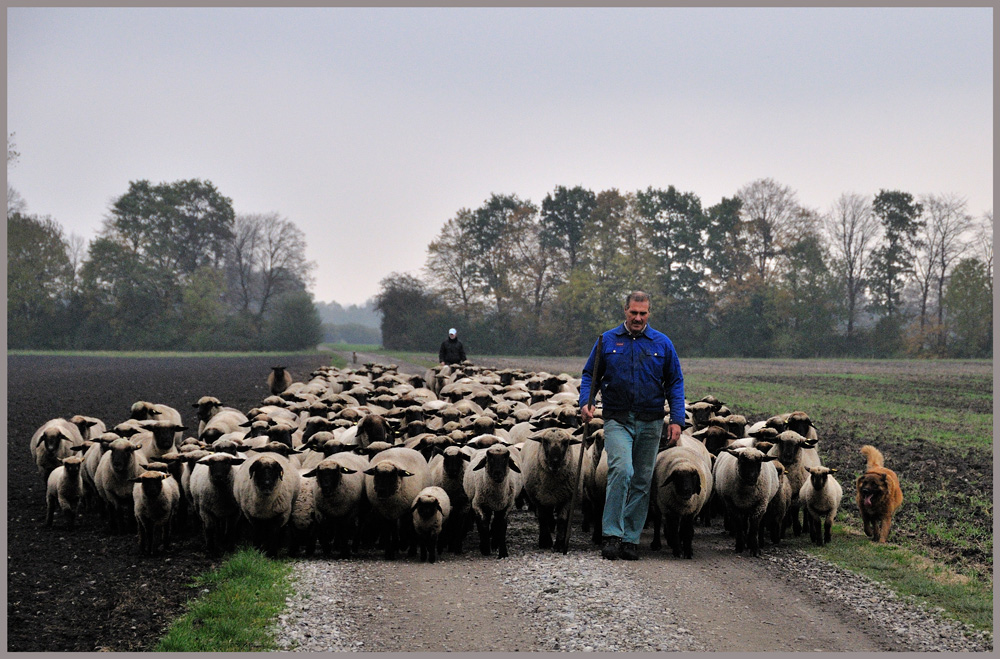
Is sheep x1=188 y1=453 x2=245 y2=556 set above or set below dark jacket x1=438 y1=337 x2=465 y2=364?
below

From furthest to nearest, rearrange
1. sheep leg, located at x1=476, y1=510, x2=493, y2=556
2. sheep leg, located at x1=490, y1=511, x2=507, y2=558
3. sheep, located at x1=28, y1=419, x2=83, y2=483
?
sheep, located at x1=28, y1=419, x2=83, y2=483
sheep leg, located at x1=476, y1=510, x2=493, y2=556
sheep leg, located at x1=490, y1=511, x2=507, y2=558

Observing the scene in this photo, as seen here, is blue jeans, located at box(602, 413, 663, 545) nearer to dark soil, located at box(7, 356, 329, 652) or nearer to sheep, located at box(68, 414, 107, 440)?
dark soil, located at box(7, 356, 329, 652)

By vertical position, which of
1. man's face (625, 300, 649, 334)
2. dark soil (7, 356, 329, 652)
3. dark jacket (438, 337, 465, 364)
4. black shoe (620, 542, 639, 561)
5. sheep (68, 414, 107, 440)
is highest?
man's face (625, 300, 649, 334)

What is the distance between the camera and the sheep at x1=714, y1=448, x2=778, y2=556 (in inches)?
371

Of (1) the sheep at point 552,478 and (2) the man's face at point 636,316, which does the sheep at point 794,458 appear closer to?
(1) the sheep at point 552,478

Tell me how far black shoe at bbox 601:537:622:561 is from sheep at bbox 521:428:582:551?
0.65m

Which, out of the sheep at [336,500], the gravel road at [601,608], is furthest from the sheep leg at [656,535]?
the sheep at [336,500]

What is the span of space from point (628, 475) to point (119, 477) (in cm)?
665

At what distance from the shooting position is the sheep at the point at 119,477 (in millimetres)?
10602

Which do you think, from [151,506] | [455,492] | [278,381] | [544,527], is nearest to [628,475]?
[544,527]

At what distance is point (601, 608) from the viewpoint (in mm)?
7164

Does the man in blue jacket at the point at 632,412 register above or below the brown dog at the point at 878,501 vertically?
above

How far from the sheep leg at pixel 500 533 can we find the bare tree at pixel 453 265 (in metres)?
68.9

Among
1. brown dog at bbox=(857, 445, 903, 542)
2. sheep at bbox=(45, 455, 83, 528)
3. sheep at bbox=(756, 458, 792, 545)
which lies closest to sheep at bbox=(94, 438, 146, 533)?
sheep at bbox=(45, 455, 83, 528)
